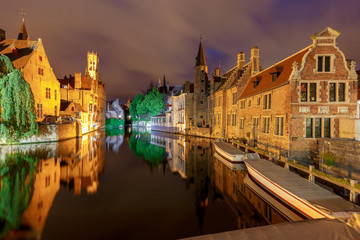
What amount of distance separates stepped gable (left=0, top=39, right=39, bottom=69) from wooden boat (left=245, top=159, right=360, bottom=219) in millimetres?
38184

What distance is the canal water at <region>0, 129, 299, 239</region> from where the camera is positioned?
841 cm

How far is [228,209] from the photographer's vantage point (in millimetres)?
Result: 10508

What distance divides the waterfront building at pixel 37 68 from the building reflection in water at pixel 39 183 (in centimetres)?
1586

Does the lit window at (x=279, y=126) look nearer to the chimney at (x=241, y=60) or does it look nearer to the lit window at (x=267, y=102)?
the lit window at (x=267, y=102)

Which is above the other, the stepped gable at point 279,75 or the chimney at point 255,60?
the chimney at point 255,60

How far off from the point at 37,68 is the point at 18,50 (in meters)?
5.37

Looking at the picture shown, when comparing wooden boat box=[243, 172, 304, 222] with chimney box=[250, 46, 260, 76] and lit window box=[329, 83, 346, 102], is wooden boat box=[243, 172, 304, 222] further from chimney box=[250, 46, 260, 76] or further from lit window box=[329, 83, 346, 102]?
chimney box=[250, 46, 260, 76]

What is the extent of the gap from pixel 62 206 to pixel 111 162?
11021mm

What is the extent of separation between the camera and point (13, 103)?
931 inches

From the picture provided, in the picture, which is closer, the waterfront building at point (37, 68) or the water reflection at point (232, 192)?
the water reflection at point (232, 192)

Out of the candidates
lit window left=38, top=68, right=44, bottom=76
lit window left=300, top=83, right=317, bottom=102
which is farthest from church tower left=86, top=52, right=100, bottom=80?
lit window left=300, top=83, right=317, bottom=102

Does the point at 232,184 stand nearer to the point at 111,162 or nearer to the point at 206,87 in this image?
the point at 111,162

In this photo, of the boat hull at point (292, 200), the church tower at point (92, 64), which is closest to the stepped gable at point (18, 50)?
the boat hull at point (292, 200)

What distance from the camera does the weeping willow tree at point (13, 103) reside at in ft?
75.7
